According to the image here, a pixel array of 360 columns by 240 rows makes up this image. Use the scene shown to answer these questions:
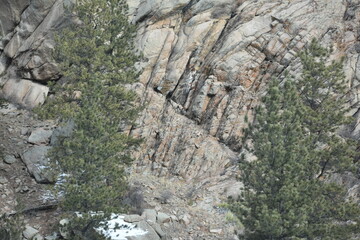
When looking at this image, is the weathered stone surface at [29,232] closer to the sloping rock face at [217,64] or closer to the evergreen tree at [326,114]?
the sloping rock face at [217,64]

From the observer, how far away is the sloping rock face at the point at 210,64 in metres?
25.8

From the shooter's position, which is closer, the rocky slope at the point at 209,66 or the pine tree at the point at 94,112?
the pine tree at the point at 94,112

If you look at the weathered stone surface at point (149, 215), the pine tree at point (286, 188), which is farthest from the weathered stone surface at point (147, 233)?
the pine tree at point (286, 188)

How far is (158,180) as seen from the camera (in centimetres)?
2480

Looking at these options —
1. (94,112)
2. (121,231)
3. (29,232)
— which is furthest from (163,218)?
(94,112)

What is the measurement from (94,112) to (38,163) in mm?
8348

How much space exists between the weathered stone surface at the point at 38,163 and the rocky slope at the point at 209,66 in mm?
4574

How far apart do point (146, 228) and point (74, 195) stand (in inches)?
192

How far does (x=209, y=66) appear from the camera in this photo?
92.7ft

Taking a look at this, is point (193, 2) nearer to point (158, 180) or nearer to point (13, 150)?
point (158, 180)

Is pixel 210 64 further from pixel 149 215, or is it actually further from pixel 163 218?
pixel 149 215

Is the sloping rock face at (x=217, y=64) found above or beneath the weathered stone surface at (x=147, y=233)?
above

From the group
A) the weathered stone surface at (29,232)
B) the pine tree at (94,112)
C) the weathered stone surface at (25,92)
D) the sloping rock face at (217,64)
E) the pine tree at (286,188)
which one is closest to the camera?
the pine tree at (286,188)

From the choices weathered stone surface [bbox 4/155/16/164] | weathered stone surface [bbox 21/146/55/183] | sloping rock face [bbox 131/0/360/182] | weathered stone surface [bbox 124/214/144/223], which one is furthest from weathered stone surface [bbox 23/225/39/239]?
sloping rock face [bbox 131/0/360/182]
